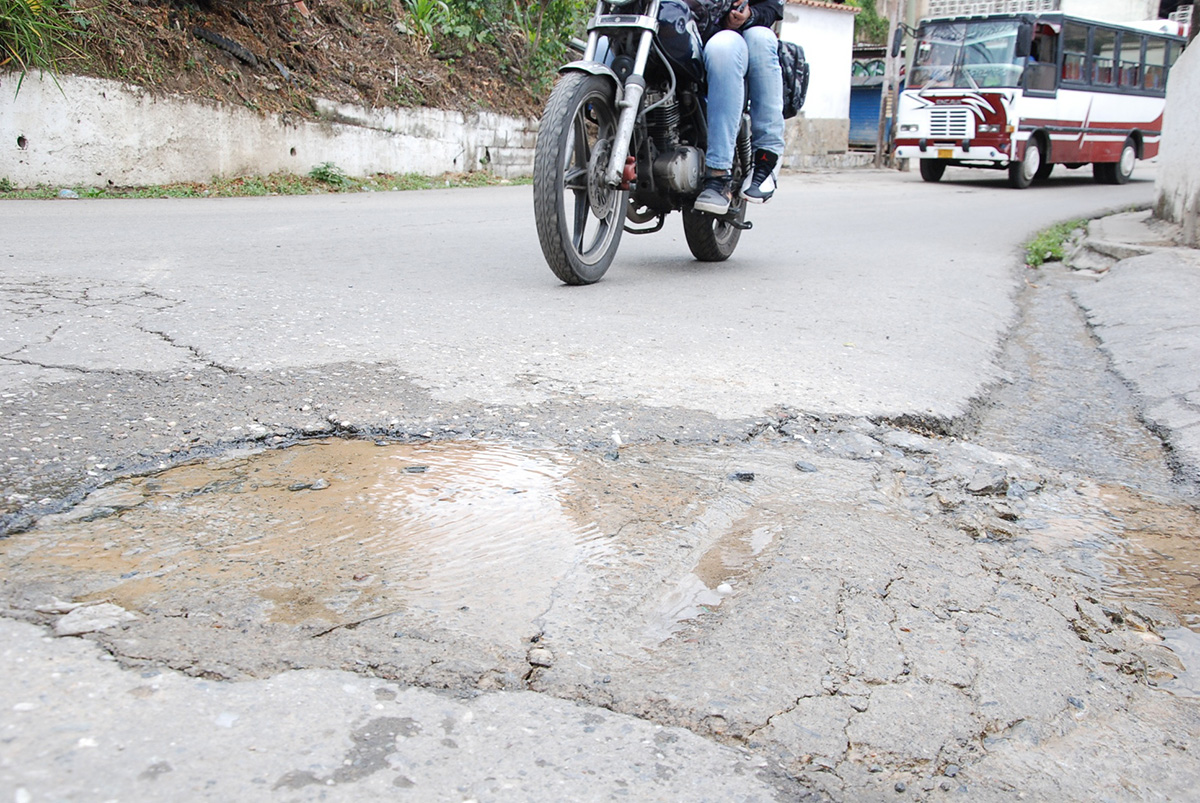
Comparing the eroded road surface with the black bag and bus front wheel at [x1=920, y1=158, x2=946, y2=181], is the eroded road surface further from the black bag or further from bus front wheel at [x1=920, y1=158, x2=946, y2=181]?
bus front wheel at [x1=920, y1=158, x2=946, y2=181]

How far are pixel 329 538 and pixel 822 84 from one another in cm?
2343

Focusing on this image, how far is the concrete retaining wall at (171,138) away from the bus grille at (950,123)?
852cm

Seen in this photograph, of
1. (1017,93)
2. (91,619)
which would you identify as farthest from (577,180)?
(1017,93)

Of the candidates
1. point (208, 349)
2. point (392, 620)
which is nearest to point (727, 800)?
point (392, 620)

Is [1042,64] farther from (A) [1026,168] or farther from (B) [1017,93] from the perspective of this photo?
(A) [1026,168]

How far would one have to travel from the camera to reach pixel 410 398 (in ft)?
9.61

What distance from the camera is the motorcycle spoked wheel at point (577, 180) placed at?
14.2ft

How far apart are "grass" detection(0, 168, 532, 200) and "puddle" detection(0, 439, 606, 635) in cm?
720


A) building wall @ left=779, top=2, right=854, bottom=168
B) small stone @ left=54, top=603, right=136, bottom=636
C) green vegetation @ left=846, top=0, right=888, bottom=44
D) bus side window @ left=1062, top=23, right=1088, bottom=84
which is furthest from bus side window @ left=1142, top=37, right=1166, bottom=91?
small stone @ left=54, top=603, right=136, bottom=636

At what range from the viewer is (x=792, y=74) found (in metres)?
5.28

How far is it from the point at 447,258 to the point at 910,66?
13.8 metres

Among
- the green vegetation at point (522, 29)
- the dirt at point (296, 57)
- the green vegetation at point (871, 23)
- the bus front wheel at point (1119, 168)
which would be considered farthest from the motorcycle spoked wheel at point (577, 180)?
the green vegetation at point (871, 23)

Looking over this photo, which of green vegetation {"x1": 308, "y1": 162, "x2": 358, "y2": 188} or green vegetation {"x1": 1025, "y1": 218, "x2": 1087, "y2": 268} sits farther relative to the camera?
green vegetation {"x1": 308, "y1": 162, "x2": 358, "y2": 188}

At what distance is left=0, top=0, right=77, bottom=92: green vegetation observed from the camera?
27.9 feet
